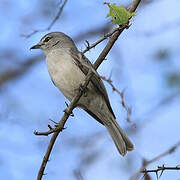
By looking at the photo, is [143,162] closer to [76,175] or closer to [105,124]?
[76,175]

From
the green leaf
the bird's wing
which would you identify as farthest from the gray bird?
the green leaf

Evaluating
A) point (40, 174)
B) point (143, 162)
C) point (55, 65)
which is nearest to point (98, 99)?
point (55, 65)

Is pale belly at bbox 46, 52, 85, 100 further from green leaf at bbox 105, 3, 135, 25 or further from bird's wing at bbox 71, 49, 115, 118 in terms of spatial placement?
green leaf at bbox 105, 3, 135, 25

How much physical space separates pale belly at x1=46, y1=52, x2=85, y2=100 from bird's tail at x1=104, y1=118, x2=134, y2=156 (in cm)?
65

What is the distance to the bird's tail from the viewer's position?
5879 millimetres

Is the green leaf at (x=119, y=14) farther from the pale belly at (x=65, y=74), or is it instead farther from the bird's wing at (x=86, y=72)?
the pale belly at (x=65, y=74)

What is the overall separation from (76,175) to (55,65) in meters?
2.99

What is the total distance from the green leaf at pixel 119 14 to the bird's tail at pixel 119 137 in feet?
7.21

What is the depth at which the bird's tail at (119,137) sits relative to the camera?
588 centimetres

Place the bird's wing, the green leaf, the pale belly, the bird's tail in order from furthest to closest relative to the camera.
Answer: the pale belly
the bird's wing
the bird's tail
the green leaf

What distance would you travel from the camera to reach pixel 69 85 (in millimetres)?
6238

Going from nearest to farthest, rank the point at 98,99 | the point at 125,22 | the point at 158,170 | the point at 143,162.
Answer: the point at 143,162 → the point at 158,170 → the point at 125,22 → the point at 98,99

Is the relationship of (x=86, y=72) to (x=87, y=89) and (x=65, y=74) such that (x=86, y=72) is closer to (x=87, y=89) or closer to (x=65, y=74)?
(x=87, y=89)

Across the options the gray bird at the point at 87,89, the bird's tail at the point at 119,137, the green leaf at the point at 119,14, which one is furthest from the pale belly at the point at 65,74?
the green leaf at the point at 119,14
